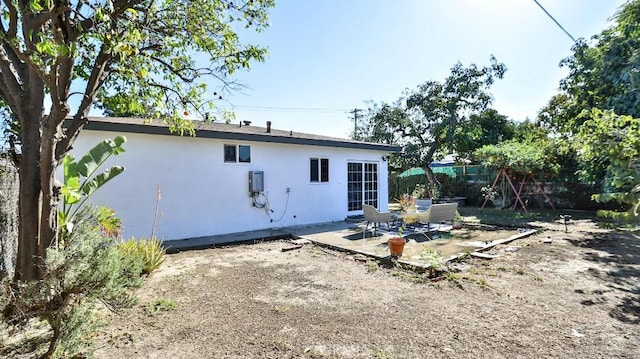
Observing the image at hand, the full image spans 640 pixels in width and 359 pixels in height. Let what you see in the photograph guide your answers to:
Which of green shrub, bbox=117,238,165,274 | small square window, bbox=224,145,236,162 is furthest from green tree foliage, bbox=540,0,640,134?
green shrub, bbox=117,238,165,274

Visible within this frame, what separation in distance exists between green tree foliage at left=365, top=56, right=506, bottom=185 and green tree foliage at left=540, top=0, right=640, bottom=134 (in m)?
3.74

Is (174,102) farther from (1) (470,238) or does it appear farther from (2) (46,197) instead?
(1) (470,238)

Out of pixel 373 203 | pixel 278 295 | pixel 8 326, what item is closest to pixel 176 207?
pixel 278 295

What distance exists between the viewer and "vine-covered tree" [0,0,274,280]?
360 centimetres

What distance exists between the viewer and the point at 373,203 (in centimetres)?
1357

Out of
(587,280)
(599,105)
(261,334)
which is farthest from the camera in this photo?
(599,105)

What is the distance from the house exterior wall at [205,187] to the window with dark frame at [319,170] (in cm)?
17

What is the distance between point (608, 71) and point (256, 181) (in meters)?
14.2

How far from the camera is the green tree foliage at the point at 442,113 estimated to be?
17719 millimetres

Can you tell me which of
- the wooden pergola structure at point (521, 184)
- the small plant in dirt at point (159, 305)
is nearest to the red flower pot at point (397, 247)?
the small plant in dirt at point (159, 305)

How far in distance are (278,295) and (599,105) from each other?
15453 millimetres

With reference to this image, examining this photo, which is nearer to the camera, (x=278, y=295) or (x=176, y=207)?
(x=278, y=295)

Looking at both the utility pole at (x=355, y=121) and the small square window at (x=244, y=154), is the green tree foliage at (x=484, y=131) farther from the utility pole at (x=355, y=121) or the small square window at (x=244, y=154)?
the utility pole at (x=355, y=121)

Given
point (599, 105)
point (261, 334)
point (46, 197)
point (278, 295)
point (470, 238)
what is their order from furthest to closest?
point (599, 105) → point (470, 238) → point (278, 295) → point (46, 197) → point (261, 334)
